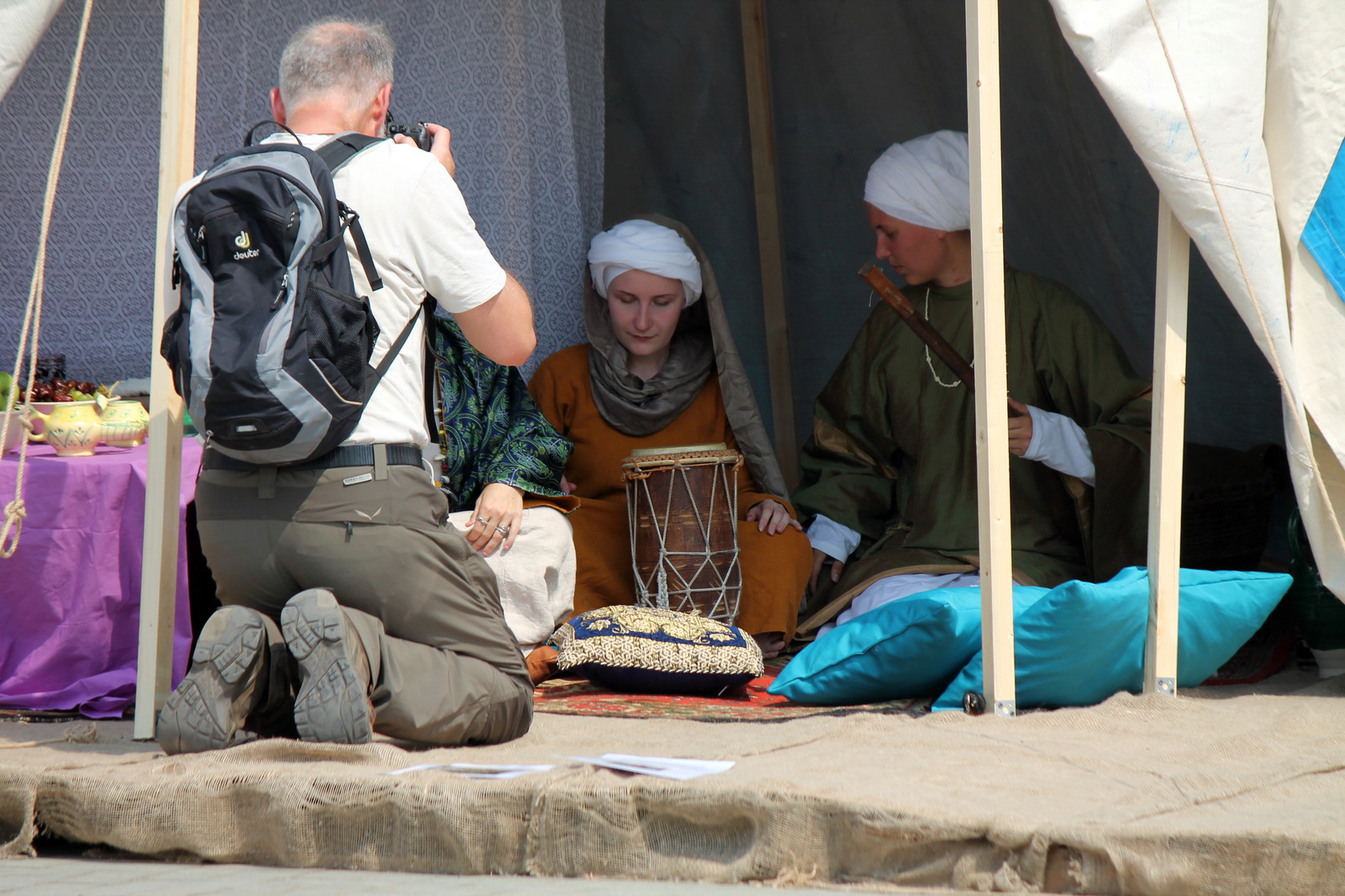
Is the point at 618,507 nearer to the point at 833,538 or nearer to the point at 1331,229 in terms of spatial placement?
the point at 833,538

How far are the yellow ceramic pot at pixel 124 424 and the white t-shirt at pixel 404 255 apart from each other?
1.02m

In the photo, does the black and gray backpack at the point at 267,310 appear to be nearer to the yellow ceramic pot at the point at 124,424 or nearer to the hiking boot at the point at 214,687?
the hiking boot at the point at 214,687

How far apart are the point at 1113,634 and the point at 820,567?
4.71ft

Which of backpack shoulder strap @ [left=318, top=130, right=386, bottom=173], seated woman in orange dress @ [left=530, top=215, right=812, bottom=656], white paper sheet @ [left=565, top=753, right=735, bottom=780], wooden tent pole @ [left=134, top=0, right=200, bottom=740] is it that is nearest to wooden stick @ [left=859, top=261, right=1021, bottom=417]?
seated woman in orange dress @ [left=530, top=215, right=812, bottom=656]

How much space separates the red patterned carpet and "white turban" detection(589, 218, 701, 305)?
1293 mm

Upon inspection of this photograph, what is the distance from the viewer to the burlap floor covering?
160cm

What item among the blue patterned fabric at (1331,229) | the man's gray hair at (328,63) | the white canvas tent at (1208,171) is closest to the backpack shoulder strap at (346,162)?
the man's gray hair at (328,63)

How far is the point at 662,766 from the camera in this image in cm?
195

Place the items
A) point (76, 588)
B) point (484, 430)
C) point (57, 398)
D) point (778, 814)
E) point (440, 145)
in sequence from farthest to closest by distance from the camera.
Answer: point (484, 430), point (57, 398), point (76, 588), point (440, 145), point (778, 814)

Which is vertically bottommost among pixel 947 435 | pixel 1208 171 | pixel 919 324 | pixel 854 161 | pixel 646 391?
pixel 947 435

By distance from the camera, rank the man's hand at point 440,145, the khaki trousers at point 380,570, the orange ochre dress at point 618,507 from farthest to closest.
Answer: the orange ochre dress at point 618,507, the man's hand at point 440,145, the khaki trousers at point 380,570

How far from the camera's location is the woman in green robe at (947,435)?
3609 millimetres

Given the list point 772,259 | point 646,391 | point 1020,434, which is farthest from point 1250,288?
point 772,259

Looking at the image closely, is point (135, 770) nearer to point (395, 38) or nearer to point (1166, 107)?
point (1166, 107)
